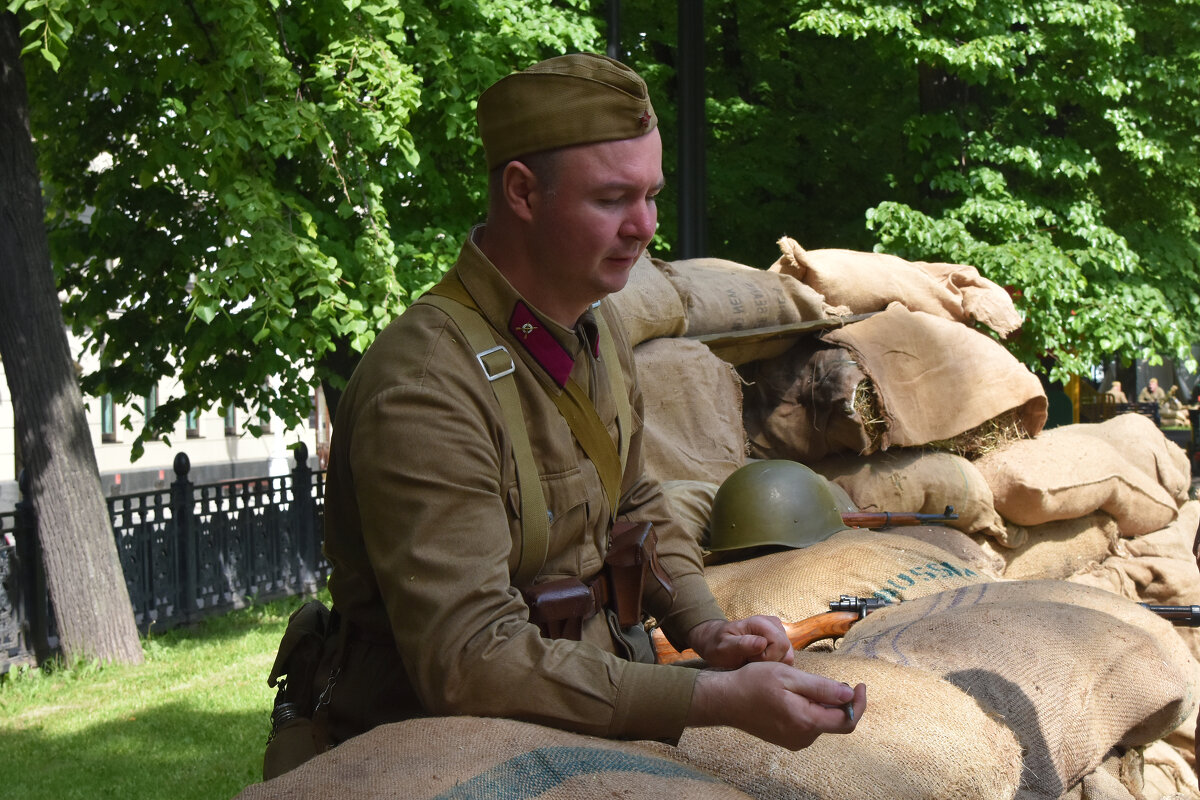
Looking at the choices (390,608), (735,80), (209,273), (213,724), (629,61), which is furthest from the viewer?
(735,80)

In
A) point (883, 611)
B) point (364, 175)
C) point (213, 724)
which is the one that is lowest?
point (213, 724)

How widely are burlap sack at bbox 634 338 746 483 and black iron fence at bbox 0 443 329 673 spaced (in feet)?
12.4

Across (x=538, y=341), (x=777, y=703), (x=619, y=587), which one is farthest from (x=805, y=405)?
(x=777, y=703)

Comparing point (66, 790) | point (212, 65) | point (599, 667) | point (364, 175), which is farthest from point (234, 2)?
point (599, 667)

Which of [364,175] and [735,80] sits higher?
[735,80]

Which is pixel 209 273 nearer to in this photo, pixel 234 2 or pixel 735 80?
pixel 234 2

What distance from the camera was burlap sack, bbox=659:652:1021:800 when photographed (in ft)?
7.02

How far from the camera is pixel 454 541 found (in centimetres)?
171

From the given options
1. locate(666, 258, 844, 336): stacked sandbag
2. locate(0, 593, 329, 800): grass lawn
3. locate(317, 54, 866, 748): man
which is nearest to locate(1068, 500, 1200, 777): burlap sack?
locate(666, 258, 844, 336): stacked sandbag

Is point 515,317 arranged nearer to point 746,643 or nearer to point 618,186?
point 618,186

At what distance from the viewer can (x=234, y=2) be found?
21.6ft

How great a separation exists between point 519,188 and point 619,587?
2.42ft

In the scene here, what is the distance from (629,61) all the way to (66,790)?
29.4ft

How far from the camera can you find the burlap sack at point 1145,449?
23.5ft
